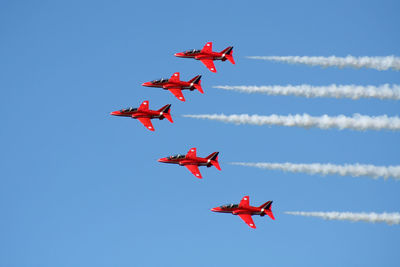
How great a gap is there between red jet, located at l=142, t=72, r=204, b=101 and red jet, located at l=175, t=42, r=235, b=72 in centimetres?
247

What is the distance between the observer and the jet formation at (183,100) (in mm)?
97312

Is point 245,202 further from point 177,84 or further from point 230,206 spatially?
point 177,84

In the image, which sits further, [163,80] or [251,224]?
[163,80]

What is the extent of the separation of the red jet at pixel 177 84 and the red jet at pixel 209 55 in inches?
97.1

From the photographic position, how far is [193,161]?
10000 cm

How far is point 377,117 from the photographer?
3504 inches

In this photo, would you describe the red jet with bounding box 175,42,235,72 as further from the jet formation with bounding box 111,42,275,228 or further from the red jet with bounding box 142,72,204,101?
the red jet with bounding box 142,72,204,101

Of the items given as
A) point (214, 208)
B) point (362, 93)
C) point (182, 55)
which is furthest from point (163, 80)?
point (362, 93)

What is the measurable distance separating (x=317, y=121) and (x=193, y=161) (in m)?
14.3

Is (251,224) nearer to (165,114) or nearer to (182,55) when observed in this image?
(165,114)

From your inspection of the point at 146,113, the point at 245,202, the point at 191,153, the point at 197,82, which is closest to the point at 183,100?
the point at 197,82

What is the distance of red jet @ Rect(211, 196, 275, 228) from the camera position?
315 feet

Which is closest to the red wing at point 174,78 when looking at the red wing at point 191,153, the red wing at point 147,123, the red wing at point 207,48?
the red wing at point 207,48

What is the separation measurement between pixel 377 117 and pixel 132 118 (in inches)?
1114
